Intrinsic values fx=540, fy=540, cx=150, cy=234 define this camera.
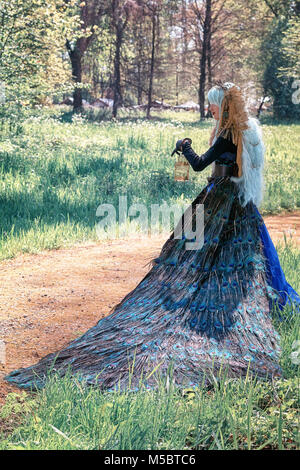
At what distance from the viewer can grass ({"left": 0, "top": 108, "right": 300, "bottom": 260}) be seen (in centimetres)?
820

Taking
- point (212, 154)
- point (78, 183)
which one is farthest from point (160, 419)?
point (78, 183)

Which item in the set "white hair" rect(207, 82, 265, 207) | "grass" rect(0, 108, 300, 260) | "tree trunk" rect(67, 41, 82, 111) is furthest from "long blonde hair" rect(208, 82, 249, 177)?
"tree trunk" rect(67, 41, 82, 111)

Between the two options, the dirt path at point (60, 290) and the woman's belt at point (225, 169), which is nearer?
the woman's belt at point (225, 169)

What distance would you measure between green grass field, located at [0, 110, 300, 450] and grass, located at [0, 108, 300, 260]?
0.02 metres

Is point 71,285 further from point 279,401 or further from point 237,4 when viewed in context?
point 237,4

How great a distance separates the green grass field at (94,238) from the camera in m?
2.65

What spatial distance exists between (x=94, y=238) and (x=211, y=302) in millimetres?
4579

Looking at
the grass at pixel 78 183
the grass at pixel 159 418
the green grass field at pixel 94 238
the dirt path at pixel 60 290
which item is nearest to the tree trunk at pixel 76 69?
the green grass field at pixel 94 238

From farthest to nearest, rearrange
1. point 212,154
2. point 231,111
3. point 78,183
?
point 78,183, point 212,154, point 231,111

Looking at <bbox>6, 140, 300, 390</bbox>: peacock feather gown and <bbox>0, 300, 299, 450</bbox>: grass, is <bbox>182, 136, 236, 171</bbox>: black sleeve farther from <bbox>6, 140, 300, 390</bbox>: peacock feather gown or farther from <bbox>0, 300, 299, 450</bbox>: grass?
<bbox>0, 300, 299, 450</bbox>: grass

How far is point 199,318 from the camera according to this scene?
12.5 ft

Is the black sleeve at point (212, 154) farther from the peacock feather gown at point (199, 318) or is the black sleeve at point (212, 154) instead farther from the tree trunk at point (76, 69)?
the tree trunk at point (76, 69)

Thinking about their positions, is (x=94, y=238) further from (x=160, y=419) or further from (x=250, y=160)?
(x=160, y=419)

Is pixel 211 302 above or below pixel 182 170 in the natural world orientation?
below
